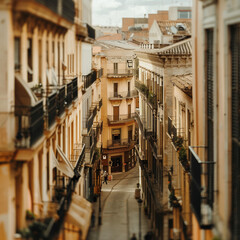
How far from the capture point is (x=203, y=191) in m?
13.9

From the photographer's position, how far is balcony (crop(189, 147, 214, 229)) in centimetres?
1326

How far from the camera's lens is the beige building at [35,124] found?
12.7 meters

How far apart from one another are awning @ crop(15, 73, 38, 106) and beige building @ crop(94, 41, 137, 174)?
130 ft

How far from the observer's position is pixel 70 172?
800 inches

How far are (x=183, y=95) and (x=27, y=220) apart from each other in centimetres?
1246

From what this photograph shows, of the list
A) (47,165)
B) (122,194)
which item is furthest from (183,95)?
(122,194)

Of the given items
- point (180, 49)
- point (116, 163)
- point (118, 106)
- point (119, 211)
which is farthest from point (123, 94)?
point (180, 49)

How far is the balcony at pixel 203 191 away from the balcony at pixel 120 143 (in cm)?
4185

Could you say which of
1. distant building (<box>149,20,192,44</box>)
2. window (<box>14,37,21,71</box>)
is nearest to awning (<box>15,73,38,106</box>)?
window (<box>14,37,21,71</box>)

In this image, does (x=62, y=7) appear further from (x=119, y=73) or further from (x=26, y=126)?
(x=119, y=73)

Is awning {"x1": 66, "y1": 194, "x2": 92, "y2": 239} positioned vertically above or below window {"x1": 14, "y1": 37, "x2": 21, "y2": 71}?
below

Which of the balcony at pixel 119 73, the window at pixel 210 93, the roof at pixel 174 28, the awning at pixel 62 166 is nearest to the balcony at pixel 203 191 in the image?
the window at pixel 210 93

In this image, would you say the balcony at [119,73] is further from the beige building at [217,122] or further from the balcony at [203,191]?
the balcony at [203,191]

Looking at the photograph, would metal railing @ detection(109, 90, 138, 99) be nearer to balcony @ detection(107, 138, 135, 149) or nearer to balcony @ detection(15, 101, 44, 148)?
balcony @ detection(107, 138, 135, 149)
